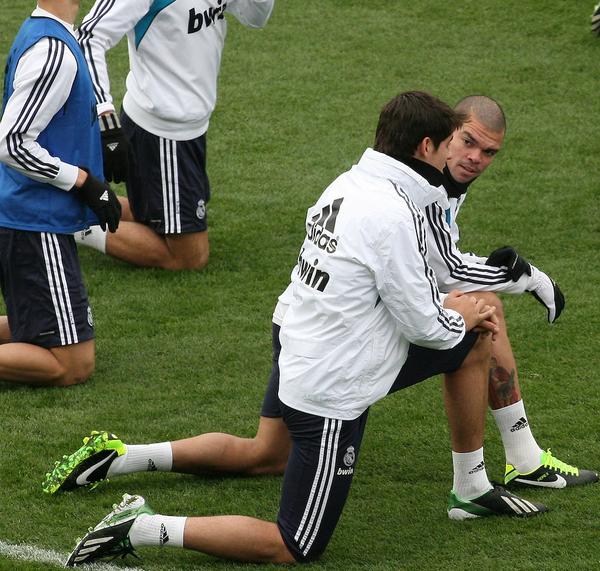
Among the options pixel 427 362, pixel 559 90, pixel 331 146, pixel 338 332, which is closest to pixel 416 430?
pixel 427 362

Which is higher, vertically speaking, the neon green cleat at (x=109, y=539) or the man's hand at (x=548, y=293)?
the man's hand at (x=548, y=293)

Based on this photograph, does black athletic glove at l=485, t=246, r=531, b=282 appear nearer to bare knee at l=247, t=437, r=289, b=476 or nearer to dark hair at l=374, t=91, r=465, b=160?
dark hair at l=374, t=91, r=465, b=160

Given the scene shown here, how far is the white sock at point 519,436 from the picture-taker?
4848 millimetres

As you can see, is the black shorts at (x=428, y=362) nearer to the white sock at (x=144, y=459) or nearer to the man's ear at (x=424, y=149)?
the man's ear at (x=424, y=149)

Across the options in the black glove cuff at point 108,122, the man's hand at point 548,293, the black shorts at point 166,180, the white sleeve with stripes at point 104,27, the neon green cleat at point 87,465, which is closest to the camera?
the neon green cleat at point 87,465

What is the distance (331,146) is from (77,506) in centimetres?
486

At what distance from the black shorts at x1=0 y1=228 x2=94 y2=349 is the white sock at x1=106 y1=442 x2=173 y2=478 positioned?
1.00m

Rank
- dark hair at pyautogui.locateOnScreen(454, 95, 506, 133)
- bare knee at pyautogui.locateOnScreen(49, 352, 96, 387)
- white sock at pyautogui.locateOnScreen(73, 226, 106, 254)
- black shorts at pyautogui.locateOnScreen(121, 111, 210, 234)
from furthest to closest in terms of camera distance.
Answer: white sock at pyautogui.locateOnScreen(73, 226, 106, 254) → black shorts at pyautogui.locateOnScreen(121, 111, 210, 234) → bare knee at pyautogui.locateOnScreen(49, 352, 96, 387) → dark hair at pyautogui.locateOnScreen(454, 95, 506, 133)

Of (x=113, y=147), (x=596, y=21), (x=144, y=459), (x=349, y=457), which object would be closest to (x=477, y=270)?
(x=349, y=457)

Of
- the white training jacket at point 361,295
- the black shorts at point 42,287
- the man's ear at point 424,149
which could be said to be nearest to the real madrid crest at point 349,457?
the white training jacket at point 361,295

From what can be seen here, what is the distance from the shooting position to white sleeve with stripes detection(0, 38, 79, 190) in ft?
17.6

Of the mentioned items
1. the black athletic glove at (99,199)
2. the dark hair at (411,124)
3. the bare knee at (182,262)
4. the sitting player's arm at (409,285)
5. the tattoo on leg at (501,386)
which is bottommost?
the bare knee at (182,262)

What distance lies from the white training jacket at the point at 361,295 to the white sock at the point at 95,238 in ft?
10.3

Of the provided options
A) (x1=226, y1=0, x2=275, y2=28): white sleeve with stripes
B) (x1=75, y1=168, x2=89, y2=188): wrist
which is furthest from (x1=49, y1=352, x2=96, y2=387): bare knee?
(x1=226, y1=0, x2=275, y2=28): white sleeve with stripes
